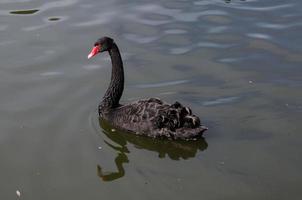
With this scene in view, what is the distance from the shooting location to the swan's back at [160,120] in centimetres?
606

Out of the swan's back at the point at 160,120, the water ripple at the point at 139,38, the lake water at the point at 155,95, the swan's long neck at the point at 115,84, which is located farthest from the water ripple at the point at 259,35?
the swan's back at the point at 160,120

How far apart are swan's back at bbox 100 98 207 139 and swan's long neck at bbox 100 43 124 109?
1.05 ft

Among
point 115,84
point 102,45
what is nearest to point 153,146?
point 115,84

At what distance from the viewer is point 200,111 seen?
6.77 meters

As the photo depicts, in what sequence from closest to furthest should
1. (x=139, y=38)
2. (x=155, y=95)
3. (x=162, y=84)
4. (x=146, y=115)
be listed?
(x=146, y=115) → (x=155, y=95) → (x=162, y=84) → (x=139, y=38)

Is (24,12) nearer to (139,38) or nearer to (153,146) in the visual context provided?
(139,38)

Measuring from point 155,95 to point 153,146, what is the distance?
1206mm

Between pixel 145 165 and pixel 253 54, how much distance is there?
333cm

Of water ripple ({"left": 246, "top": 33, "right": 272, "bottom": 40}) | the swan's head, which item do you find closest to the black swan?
the swan's head

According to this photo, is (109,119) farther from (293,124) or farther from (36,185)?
(293,124)

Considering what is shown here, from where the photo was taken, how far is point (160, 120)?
6.14m

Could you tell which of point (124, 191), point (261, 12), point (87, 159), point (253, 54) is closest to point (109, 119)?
point (87, 159)

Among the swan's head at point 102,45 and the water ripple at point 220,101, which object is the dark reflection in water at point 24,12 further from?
the water ripple at point 220,101

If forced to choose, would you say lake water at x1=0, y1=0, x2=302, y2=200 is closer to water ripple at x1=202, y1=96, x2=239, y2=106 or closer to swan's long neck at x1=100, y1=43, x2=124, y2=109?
water ripple at x1=202, y1=96, x2=239, y2=106
